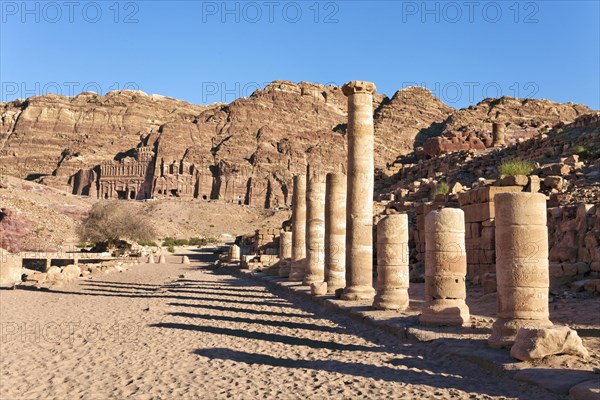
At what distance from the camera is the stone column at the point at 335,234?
1567cm

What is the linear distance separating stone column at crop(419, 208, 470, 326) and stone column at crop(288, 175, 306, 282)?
10051 millimetres

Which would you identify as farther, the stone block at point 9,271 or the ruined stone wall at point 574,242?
the stone block at point 9,271

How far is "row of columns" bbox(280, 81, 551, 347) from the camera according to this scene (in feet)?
26.4

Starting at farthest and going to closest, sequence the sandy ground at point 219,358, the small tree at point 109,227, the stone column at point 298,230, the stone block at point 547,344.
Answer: the small tree at point 109,227, the stone column at point 298,230, the stone block at point 547,344, the sandy ground at point 219,358

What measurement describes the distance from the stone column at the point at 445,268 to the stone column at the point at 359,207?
3.39m

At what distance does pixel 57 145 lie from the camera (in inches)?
5054

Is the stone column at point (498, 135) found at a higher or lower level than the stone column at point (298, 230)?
higher

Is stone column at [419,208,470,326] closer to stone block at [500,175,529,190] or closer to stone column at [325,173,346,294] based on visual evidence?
stone column at [325,173,346,294]

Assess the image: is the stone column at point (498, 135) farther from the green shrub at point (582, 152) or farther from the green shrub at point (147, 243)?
the green shrub at point (147, 243)

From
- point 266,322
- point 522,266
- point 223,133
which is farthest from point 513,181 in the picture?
point 223,133

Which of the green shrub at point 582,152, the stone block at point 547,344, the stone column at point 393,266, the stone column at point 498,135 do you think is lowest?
the stone block at point 547,344

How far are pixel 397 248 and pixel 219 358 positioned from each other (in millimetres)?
4929

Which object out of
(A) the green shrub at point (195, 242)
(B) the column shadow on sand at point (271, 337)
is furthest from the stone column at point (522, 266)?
(A) the green shrub at point (195, 242)

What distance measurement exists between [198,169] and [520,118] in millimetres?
54705
